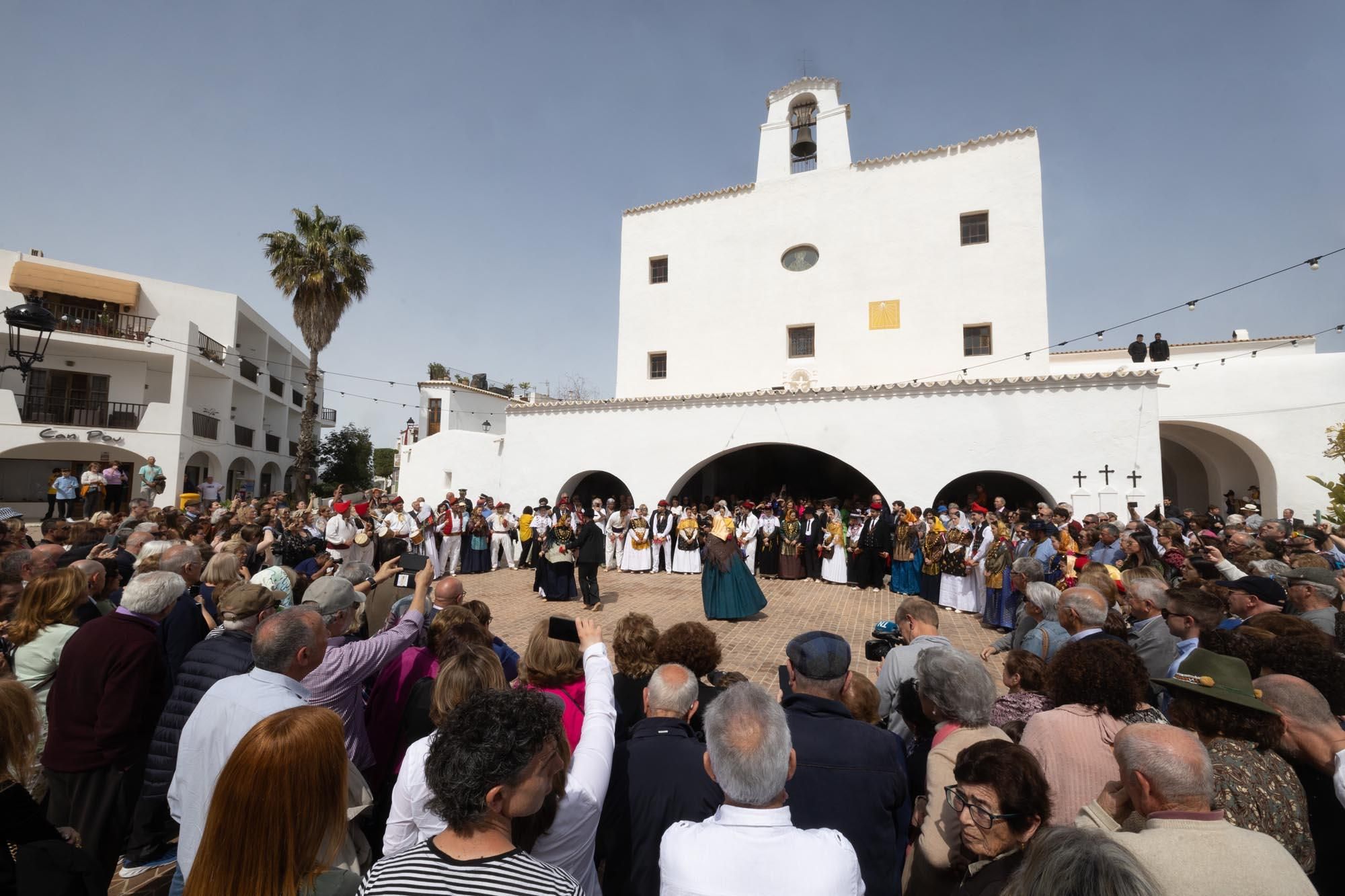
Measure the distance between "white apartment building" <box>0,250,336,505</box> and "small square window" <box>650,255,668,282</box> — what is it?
1607 cm

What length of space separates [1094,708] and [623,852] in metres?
2.02

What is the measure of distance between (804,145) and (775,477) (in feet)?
36.7

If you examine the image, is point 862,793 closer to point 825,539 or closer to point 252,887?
point 252,887

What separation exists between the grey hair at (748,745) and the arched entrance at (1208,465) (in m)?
15.7

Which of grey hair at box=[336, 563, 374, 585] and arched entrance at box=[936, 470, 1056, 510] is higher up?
arched entrance at box=[936, 470, 1056, 510]

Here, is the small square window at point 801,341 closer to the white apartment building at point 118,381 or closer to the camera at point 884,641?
the camera at point 884,641

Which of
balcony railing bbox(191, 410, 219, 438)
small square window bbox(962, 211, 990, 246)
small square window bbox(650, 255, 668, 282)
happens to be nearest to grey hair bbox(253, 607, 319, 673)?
small square window bbox(962, 211, 990, 246)

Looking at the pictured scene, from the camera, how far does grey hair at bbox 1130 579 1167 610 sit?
4.20 metres

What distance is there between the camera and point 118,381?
19.9 metres

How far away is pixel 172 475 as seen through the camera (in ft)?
63.6

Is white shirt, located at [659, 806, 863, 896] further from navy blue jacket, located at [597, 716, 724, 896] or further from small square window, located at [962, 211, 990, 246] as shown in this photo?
small square window, located at [962, 211, 990, 246]

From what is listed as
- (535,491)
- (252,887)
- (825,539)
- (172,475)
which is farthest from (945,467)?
(172,475)

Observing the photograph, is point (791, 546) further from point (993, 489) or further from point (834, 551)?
point (993, 489)

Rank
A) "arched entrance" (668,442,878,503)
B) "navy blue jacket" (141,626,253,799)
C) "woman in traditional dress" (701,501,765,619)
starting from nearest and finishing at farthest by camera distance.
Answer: "navy blue jacket" (141,626,253,799), "woman in traditional dress" (701,501,765,619), "arched entrance" (668,442,878,503)
